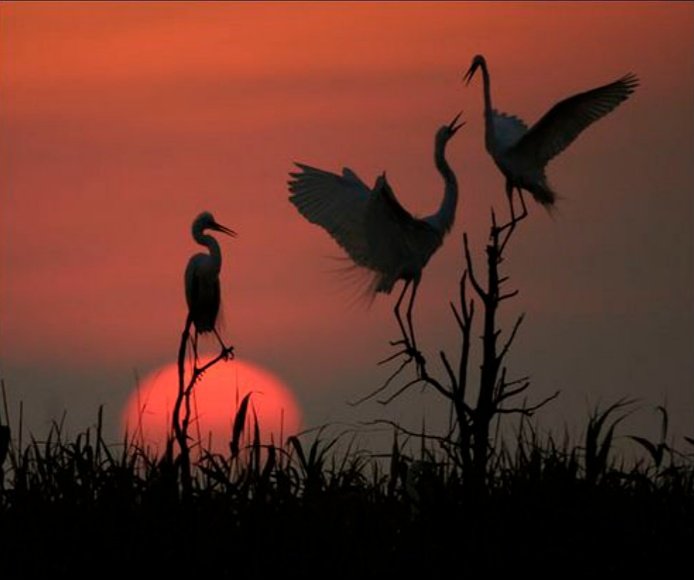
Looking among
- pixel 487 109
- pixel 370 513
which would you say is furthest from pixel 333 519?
pixel 487 109

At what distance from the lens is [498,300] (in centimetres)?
782

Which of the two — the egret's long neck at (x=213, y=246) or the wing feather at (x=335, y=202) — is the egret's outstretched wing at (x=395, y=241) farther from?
the egret's long neck at (x=213, y=246)

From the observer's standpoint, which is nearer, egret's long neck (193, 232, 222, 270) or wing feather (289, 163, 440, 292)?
wing feather (289, 163, 440, 292)

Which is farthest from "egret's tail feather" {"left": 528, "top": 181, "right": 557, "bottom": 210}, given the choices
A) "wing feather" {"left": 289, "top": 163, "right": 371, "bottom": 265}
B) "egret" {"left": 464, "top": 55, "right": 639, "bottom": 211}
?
"wing feather" {"left": 289, "top": 163, "right": 371, "bottom": 265}

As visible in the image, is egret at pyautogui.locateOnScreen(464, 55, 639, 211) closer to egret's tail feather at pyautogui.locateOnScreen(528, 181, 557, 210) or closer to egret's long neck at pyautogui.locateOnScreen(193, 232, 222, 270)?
egret's tail feather at pyautogui.locateOnScreen(528, 181, 557, 210)

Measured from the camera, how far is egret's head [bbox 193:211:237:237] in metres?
14.7

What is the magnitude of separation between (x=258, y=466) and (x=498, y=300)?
1.28 metres

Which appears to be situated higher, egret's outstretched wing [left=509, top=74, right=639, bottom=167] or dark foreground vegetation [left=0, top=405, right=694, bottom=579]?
egret's outstretched wing [left=509, top=74, right=639, bottom=167]

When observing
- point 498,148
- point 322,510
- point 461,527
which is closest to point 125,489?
point 322,510

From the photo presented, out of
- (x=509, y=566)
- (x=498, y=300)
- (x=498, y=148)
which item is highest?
(x=498, y=148)

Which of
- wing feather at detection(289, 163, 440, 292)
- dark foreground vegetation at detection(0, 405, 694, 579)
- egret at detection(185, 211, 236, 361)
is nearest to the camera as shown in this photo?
dark foreground vegetation at detection(0, 405, 694, 579)

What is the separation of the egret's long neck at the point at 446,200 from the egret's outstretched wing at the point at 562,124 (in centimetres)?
46

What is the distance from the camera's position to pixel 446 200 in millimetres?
11523

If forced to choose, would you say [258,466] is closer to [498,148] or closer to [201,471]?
[201,471]
